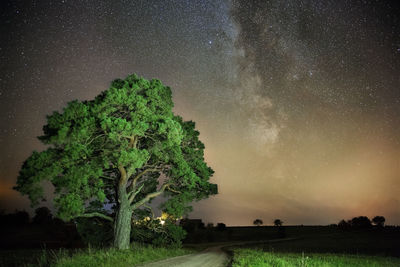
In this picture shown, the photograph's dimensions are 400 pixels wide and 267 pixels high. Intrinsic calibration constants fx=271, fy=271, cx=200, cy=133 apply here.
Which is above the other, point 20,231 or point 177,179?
point 177,179

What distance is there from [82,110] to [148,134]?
4120 mm

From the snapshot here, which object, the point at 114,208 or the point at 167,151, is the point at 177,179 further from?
the point at 114,208

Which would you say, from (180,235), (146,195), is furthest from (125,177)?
(180,235)

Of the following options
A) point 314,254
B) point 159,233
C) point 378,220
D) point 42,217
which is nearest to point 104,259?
point 159,233

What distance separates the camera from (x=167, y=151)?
59.1ft

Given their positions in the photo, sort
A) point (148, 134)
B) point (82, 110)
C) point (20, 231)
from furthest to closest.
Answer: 1. point (20, 231)
2. point (148, 134)
3. point (82, 110)

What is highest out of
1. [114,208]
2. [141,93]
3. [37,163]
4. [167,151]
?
[141,93]

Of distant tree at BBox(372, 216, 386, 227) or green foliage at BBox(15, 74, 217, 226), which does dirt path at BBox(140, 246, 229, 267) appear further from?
distant tree at BBox(372, 216, 386, 227)

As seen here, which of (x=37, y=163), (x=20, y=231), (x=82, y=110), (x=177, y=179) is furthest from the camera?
(x=20, y=231)

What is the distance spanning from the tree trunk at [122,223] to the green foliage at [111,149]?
0.75 meters

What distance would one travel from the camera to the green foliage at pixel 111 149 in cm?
1480

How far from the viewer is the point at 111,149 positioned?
55.3 ft

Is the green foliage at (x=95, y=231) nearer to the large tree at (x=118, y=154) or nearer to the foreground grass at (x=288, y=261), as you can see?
the large tree at (x=118, y=154)

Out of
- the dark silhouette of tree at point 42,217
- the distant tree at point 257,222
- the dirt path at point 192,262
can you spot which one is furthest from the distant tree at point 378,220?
the dirt path at point 192,262
